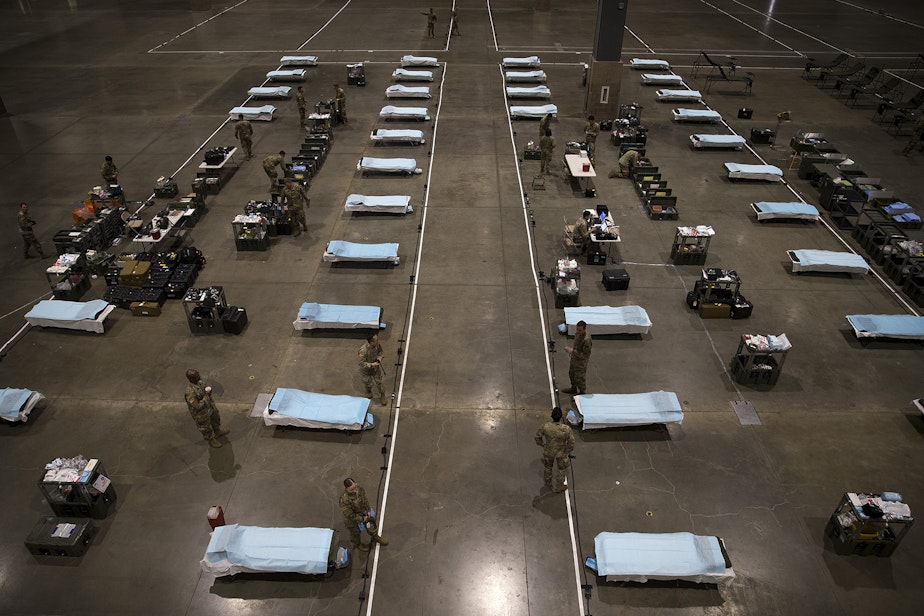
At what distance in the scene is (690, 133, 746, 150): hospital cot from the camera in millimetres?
23453

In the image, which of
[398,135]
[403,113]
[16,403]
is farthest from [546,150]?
[16,403]

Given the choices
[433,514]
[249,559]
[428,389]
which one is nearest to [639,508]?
[433,514]

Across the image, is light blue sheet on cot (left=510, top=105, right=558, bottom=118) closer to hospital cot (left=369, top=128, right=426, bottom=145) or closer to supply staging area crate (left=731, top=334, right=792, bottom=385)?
hospital cot (left=369, top=128, right=426, bottom=145)

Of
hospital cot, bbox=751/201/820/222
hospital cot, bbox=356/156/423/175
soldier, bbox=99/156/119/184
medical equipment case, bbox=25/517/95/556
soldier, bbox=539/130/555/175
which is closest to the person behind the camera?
medical equipment case, bbox=25/517/95/556

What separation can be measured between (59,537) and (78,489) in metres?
0.77

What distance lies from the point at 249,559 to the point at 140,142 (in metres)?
21.1

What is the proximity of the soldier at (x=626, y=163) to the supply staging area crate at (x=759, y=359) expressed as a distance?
9.85 m

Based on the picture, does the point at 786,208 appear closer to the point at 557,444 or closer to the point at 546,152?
the point at 546,152

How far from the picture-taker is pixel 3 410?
11.9 metres

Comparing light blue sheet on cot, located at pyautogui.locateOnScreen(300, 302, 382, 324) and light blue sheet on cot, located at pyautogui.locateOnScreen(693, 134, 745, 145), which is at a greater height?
light blue sheet on cot, located at pyautogui.locateOnScreen(693, 134, 745, 145)

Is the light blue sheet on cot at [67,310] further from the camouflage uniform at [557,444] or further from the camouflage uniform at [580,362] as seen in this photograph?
the camouflage uniform at [580,362]

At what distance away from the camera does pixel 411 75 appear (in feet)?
98.6

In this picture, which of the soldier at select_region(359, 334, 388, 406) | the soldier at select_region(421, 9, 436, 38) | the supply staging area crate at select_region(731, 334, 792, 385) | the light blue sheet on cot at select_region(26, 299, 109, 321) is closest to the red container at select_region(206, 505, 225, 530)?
the soldier at select_region(359, 334, 388, 406)

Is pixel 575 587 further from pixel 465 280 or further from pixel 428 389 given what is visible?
pixel 465 280
